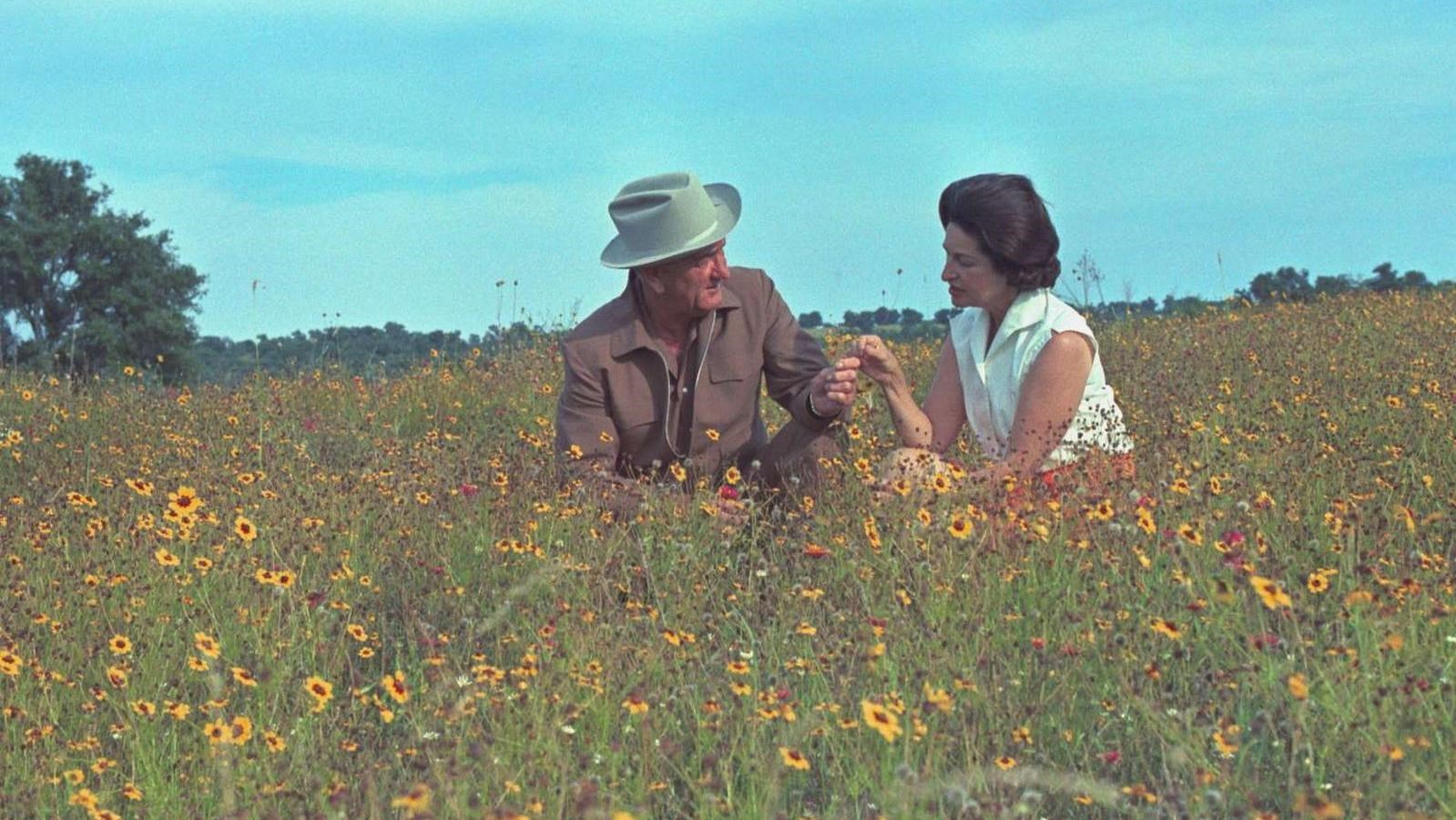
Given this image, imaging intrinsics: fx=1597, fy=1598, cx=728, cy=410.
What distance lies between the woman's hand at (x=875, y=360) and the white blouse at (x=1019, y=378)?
1.23 feet

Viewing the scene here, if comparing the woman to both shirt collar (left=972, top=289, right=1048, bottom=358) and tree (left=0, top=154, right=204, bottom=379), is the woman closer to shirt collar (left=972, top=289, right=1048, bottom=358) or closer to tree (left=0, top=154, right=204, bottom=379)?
shirt collar (left=972, top=289, right=1048, bottom=358)

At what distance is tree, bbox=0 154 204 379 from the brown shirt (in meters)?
36.9

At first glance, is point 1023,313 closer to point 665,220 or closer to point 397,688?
point 665,220

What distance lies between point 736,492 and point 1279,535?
6.05 ft

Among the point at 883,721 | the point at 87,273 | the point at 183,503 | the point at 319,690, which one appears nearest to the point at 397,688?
the point at 319,690

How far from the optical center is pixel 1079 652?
12.9 ft

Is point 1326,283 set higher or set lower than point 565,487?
higher

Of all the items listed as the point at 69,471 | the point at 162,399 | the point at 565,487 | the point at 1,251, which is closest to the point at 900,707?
the point at 565,487

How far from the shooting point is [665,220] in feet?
19.0

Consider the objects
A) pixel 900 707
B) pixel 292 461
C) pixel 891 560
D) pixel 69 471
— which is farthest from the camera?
pixel 69 471

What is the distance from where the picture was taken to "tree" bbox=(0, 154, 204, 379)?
42.1 m

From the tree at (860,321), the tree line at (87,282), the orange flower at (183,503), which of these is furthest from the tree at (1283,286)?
the tree line at (87,282)

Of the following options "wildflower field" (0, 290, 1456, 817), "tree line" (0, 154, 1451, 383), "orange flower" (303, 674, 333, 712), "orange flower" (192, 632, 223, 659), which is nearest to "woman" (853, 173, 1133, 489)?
"wildflower field" (0, 290, 1456, 817)

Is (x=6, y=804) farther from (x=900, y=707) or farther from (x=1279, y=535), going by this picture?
(x=1279, y=535)
